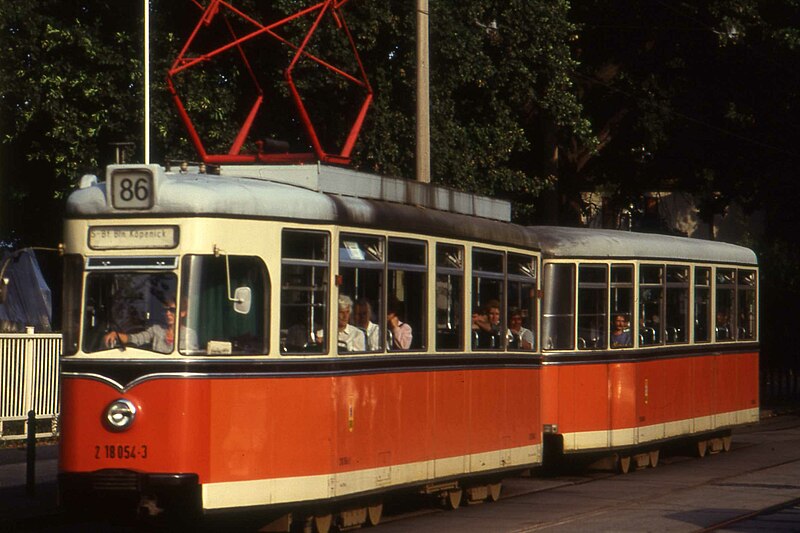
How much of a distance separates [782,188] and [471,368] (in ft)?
62.2

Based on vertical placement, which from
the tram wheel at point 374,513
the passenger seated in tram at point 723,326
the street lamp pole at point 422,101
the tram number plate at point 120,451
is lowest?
the tram wheel at point 374,513

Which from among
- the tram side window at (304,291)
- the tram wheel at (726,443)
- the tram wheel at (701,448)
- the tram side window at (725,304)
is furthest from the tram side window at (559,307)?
the tram side window at (304,291)

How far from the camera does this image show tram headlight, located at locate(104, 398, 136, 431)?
11.6m

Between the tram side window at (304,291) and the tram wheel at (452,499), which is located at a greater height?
the tram side window at (304,291)

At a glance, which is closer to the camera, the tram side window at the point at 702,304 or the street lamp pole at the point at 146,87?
the tram side window at the point at 702,304

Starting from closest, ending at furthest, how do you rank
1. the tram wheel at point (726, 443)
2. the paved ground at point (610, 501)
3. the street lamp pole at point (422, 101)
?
the paved ground at point (610, 501), the street lamp pole at point (422, 101), the tram wheel at point (726, 443)

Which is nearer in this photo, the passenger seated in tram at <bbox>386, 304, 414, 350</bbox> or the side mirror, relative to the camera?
the side mirror

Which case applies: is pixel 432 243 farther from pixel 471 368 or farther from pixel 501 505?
pixel 501 505

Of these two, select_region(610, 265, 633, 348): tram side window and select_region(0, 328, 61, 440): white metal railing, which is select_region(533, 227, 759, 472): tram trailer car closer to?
select_region(610, 265, 633, 348): tram side window

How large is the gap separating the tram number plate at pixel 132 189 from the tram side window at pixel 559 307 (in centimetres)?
780

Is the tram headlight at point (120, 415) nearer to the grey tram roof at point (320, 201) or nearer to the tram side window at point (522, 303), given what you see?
the grey tram roof at point (320, 201)

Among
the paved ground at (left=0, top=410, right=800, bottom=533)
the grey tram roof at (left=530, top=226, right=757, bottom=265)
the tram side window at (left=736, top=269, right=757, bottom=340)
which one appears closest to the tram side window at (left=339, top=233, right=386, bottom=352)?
the paved ground at (left=0, top=410, right=800, bottom=533)

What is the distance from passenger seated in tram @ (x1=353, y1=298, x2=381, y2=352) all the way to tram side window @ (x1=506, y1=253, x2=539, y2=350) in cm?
324

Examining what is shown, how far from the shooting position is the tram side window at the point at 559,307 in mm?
18984
